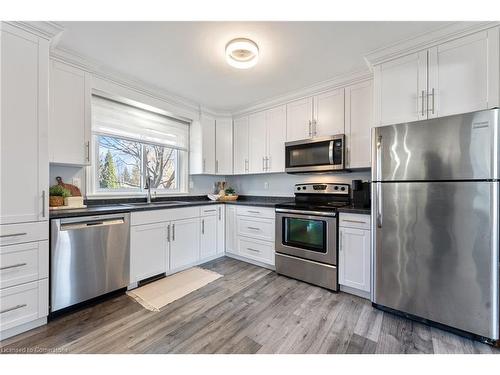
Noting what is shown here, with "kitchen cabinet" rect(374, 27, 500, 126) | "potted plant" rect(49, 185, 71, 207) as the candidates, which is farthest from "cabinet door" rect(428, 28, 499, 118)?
"potted plant" rect(49, 185, 71, 207)

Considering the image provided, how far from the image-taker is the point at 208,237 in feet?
10.9

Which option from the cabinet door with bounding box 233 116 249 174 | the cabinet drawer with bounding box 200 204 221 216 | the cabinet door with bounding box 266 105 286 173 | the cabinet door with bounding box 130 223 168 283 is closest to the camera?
the cabinet door with bounding box 130 223 168 283

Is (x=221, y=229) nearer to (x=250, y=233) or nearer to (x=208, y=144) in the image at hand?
(x=250, y=233)

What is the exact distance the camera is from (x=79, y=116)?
2328mm

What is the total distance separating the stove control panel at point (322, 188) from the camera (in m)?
2.95

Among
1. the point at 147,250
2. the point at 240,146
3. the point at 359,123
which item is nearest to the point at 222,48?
the point at 359,123

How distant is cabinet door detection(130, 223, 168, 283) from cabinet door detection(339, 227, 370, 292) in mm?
2087

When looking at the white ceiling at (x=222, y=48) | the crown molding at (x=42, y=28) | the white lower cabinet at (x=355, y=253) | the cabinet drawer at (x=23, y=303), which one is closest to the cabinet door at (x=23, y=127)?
the crown molding at (x=42, y=28)

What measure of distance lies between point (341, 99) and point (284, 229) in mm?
1809

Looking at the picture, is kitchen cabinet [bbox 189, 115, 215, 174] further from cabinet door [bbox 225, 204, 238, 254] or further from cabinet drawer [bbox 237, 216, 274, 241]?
cabinet drawer [bbox 237, 216, 274, 241]

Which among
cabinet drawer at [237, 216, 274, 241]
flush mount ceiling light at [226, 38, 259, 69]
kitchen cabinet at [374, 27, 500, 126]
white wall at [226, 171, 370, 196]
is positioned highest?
flush mount ceiling light at [226, 38, 259, 69]

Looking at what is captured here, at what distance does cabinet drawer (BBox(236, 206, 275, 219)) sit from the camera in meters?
3.07

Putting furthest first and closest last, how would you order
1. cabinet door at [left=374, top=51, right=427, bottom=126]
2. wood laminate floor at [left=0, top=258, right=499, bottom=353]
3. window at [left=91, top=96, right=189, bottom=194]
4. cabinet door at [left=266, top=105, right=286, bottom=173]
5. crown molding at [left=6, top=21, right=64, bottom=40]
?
1. cabinet door at [left=266, top=105, right=286, bottom=173]
2. window at [left=91, top=96, right=189, bottom=194]
3. cabinet door at [left=374, top=51, right=427, bottom=126]
4. crown molding at [left=6, top=21, right=64, bottom=40]
5. wood laminate floor at [left=0, top=258, right=499, bottom=353]

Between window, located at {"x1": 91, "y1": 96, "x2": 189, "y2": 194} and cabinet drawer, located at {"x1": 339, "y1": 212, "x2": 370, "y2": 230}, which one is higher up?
window, located at {"x1": 91, "y1": 96, "x2": 189, "y2": 194}
